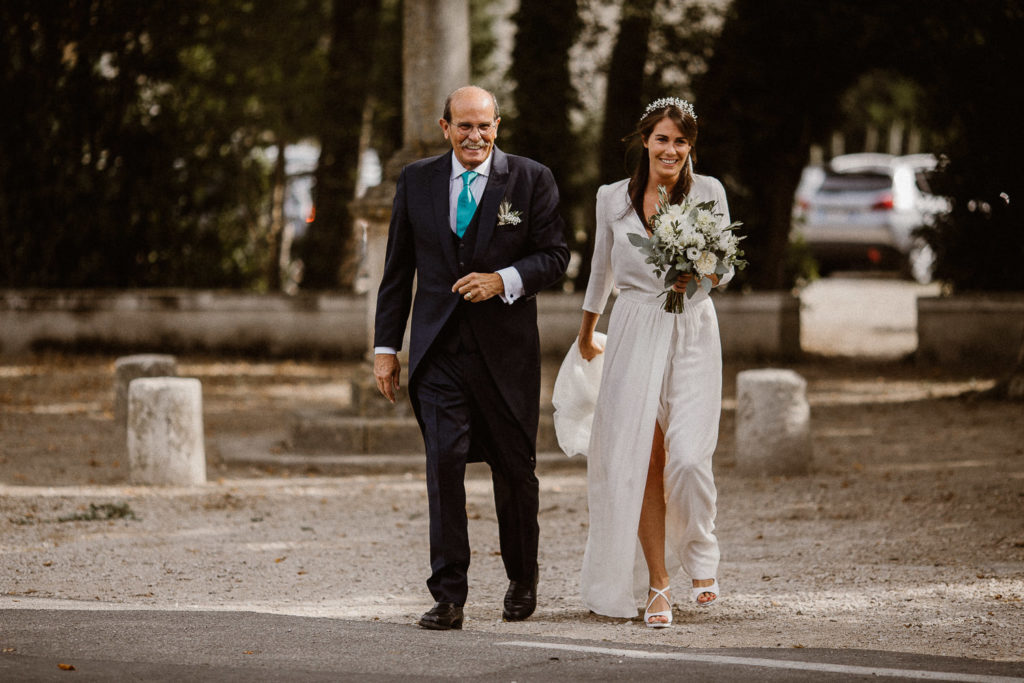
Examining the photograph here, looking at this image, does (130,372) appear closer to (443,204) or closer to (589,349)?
(589,349)

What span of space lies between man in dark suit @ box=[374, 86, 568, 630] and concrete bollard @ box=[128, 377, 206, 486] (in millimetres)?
3807

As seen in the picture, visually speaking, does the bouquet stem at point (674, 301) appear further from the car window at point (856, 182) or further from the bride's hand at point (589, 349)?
the car window at point (856, 182)

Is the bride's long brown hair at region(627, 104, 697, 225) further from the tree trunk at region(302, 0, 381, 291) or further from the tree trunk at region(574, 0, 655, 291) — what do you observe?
the tree trunk at region(302, 0, 381, 291)

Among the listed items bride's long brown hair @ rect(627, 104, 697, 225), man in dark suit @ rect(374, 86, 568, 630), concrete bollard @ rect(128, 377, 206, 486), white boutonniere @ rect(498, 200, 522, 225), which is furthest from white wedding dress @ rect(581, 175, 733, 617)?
concrete bollard @ rect(128, 377, 206, 486)

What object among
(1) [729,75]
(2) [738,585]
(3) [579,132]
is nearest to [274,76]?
(3) [579,132]

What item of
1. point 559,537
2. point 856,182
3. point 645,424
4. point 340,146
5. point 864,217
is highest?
point 856,182

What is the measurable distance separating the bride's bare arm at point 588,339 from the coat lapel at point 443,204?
0.70 meters

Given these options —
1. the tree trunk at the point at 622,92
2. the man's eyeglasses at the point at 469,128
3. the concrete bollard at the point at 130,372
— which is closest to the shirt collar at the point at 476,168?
the man's eyeglasses at the point at 469,128

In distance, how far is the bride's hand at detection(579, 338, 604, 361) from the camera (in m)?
6.15

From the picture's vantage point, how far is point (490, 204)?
18.8 ft

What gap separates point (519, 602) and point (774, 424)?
165 inches

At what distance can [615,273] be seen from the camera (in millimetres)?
6008

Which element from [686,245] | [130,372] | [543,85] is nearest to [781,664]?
[686,245]

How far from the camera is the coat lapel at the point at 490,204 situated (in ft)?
18.7
